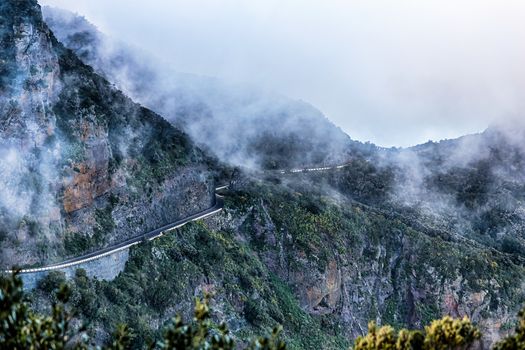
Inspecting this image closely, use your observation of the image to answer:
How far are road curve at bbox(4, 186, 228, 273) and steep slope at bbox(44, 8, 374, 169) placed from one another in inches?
1286

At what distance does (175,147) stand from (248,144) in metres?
52.8

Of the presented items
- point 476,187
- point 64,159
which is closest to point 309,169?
point 476,187

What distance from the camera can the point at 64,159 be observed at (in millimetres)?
59938

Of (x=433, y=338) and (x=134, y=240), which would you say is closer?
(x=433, y=338)

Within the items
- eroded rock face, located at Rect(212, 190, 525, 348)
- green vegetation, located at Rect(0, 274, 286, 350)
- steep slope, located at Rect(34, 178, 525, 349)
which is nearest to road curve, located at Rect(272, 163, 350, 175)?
steep slope, located at Rect(34, 178, 525, 349)

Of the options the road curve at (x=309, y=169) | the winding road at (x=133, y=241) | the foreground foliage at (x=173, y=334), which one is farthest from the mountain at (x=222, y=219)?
the foreground foliage at (x=173, y=334)

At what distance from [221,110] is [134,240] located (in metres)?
81.3

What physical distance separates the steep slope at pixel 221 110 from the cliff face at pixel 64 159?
1594 inches

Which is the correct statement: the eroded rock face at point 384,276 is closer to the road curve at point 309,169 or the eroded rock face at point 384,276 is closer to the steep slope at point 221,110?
the road curve at point 309,169

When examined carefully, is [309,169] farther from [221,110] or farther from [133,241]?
[133,241]

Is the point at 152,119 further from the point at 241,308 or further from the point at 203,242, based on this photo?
the point at 241,308

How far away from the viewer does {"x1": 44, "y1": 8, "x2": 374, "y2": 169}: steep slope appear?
119 metres

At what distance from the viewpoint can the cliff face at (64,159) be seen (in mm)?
54469

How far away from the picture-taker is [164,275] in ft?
213
